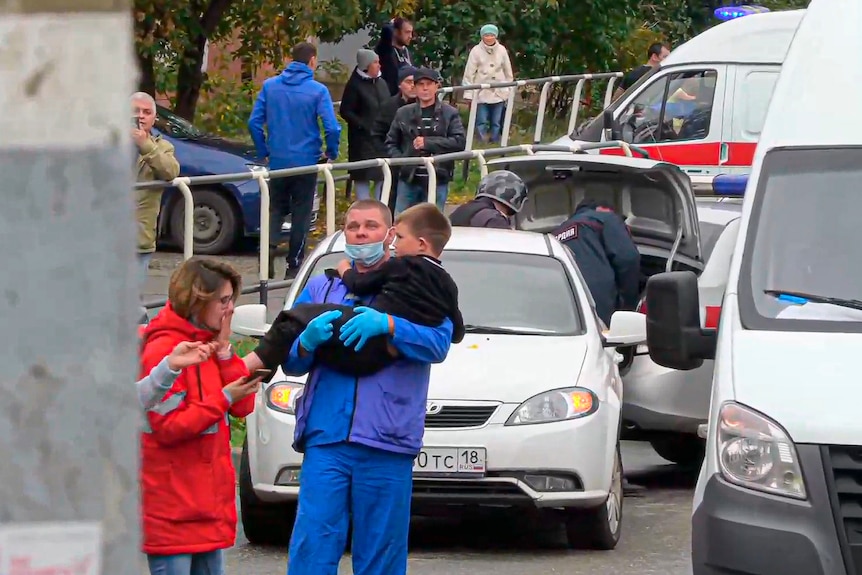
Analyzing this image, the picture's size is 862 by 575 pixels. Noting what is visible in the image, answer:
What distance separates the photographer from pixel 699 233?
1070 centimetres

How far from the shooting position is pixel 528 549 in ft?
26.2

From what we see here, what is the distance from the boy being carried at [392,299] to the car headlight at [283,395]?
1.82 metres

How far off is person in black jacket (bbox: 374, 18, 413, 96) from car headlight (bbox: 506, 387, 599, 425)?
1323 cm

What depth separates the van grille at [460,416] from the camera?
7434 millimetres

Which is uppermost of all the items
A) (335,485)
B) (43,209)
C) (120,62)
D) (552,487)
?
(120,62)

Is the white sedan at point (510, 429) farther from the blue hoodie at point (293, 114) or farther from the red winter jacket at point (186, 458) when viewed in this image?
the blue hoodie at point (293, 114)

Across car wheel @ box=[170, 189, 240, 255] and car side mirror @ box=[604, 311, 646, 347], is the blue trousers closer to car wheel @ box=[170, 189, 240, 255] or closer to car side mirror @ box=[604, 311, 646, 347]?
car side mirror @ box=[604, 311, 646, 347]

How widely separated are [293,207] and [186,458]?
849 cm

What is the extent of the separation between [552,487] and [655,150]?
37.1 ft

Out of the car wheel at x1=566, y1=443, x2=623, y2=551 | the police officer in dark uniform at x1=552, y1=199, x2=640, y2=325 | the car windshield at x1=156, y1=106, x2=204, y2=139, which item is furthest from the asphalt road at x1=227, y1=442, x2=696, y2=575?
the car windshield at x1=156, y1=106, x2=204, y2=139

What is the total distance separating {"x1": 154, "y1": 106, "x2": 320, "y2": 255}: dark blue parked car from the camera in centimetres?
1441

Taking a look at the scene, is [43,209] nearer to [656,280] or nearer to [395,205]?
[656,280]

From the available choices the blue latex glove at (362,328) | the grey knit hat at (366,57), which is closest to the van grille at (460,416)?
the blue latex glove at (362,328)

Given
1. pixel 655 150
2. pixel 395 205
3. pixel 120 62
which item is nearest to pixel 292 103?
pixel 395 205
